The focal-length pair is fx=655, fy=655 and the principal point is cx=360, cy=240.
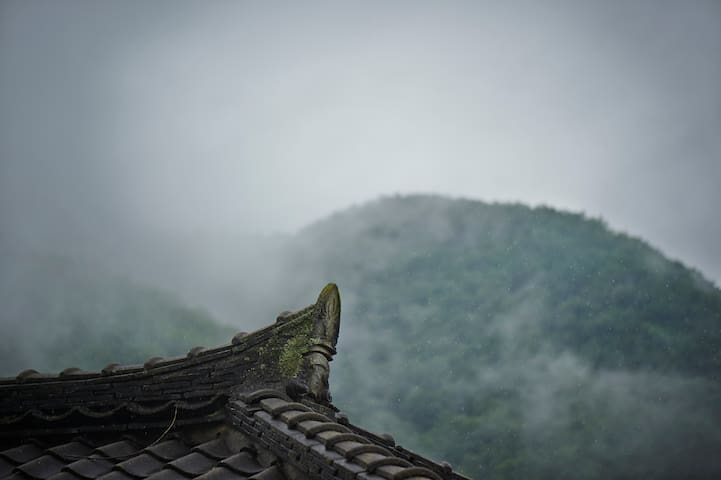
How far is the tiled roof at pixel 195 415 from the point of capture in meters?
3.53

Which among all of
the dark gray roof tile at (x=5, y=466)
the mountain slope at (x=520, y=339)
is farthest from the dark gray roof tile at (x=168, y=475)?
the mountain slope at (x=520, y=339)

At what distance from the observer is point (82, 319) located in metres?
12.9

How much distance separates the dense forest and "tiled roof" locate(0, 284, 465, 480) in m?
7.66

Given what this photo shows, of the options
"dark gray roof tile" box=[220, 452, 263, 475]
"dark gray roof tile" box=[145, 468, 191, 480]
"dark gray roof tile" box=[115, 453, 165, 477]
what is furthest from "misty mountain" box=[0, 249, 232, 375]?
"dark gray roof tile" box=[220, 452, 263, 475]

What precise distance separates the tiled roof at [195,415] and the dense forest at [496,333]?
7.66 m

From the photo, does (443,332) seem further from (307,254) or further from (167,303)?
(167,303)

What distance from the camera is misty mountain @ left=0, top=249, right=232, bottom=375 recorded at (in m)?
12.1

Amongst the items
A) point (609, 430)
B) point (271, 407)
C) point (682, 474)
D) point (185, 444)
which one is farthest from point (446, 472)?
point (609, 430)

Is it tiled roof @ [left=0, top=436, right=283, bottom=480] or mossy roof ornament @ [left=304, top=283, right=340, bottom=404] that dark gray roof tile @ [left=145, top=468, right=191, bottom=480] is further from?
mossy roof ornament @ [left=304, top=283, right=340, bottom=404]

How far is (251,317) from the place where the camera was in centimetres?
1448

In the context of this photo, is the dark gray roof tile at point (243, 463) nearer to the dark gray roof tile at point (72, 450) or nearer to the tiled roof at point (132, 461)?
the tiled roof at point (132, 461)

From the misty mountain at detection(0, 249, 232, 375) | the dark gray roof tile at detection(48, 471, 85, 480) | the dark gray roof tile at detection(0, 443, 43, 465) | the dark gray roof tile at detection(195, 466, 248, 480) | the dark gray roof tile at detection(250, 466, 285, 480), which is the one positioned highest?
the misty mountain at detection(0, 249, 232, 375)

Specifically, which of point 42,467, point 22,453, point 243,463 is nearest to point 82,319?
point 22,453

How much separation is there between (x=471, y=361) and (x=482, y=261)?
3.10 metres
